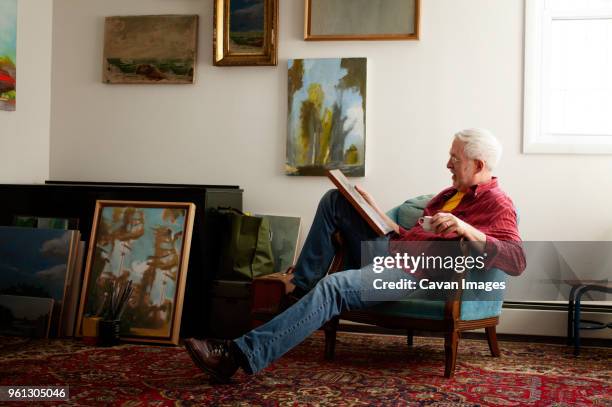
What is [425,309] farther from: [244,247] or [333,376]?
[244,247]

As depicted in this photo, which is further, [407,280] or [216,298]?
[216,298]

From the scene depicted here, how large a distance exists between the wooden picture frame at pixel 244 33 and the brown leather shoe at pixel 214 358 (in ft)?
6.88

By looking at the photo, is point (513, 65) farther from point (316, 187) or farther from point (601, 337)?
point (601, 337)

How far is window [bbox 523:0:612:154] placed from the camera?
13.7 ft

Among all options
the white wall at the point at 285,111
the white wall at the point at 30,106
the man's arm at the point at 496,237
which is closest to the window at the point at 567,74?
the white wall at the point at 285,111

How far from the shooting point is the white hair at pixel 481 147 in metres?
3.40

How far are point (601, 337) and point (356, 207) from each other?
5.86 feet

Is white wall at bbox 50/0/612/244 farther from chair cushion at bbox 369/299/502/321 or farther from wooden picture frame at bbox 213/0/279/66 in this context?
chair cushion at bbox 369/299/502/321

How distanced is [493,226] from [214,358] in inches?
53.7

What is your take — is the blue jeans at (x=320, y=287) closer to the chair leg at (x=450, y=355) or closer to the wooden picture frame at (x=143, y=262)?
the chair leg at (x=450, y=355)

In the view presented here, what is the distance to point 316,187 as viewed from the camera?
4.45m

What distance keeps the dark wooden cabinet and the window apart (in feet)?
6.16

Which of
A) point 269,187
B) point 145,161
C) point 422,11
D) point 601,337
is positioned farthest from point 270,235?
point 601,337

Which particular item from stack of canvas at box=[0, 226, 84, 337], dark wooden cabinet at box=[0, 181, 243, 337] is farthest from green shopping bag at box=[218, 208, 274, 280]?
stack of canvas at box=[0, 226, 84, 337]
